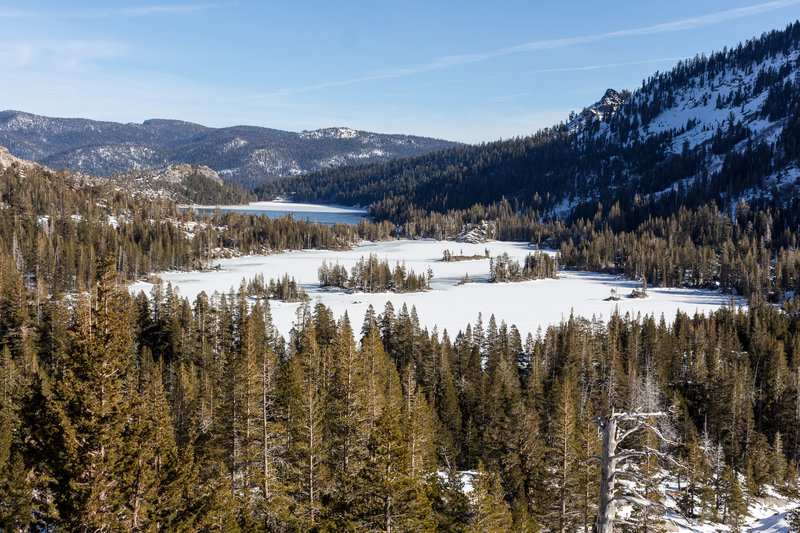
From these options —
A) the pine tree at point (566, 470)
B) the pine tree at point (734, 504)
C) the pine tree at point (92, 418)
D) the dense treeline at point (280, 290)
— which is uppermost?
the pine tree at point (92, 418)

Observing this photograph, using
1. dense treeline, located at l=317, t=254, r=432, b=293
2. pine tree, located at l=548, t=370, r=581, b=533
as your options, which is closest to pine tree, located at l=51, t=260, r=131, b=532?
pine tree, located at l=548, t=370, r=581, b=533

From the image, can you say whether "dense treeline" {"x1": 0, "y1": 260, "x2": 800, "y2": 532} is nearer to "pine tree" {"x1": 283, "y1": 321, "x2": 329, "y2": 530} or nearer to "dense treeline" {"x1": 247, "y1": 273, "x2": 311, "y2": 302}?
"pine tree" {"x1": 283, "y1": 321, "x2": 329, "y2": 530}

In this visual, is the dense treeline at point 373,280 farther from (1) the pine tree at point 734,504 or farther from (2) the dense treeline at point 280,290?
(1) the pine tree at point 734,504

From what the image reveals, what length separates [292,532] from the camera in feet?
103

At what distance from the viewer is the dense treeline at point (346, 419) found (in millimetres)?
19984

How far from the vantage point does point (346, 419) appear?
3959cm

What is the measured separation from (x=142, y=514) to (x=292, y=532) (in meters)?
11.7

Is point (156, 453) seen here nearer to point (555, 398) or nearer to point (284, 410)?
point (284, 410)

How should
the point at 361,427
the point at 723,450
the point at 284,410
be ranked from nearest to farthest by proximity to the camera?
the point at 361,427 < the point at 284,410 < the point at 723,450

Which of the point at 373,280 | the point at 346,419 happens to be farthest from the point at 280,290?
the point at 346,419

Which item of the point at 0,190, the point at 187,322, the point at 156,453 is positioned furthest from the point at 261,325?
the point at 0,190

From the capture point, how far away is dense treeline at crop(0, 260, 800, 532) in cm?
1998

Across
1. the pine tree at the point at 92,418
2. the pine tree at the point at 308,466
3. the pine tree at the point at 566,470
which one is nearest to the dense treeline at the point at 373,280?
the pine tree at the point at 566,470

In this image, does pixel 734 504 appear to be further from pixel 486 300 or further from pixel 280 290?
pixel 280 290
